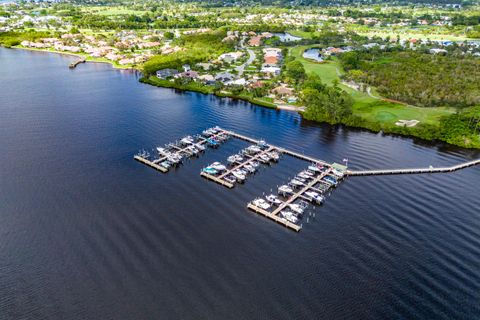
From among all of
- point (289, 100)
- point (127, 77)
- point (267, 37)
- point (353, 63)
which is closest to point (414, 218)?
point (289, 100)

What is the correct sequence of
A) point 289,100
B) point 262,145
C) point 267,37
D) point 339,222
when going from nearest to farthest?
point 339,222 → point 262,145 → point 289,100 → point 267,37

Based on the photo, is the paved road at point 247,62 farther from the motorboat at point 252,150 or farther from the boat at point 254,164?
the boat at point 254,164

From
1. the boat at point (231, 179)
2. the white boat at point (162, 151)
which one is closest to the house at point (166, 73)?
the white boat at point (162, 151)

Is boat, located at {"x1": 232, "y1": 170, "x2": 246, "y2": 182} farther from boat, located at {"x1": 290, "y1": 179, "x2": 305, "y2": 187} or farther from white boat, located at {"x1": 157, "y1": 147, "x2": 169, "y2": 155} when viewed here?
white boat, located at {"x1": 157, "y1": 147, "x2": 169, "y2": 155}

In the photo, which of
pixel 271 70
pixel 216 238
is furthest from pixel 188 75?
pixel 216 238

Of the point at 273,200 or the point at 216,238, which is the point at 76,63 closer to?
the point at 273,200

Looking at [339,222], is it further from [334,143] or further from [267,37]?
[267,37]

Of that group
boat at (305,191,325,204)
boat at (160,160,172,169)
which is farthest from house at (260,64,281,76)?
boat at (305,191,325,204)
